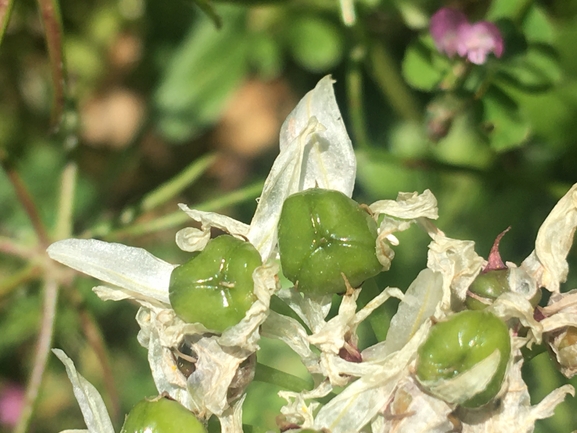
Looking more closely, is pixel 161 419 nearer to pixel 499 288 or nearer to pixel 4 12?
pixel 499 288

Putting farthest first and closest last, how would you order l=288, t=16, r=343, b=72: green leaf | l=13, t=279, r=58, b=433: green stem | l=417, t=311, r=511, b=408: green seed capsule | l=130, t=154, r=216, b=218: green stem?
l=288, t=16, r=343, b=72: green leaf, l=130, t=154, r=216, b=218: green stem, l=13, t=279, r=58, b=433: green stem, l=417, t=311, r=511, b=408: green seed capsule

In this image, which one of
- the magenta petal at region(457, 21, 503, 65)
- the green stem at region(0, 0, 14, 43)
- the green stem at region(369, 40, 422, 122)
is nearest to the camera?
the green stem at region(0, 0, 14, 43)

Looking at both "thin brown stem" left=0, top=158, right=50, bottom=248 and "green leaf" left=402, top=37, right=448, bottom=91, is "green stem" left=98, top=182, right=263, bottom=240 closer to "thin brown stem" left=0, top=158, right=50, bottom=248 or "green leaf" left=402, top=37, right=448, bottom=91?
"thin brown stem" left=0, top=158, right=50, bottom=248

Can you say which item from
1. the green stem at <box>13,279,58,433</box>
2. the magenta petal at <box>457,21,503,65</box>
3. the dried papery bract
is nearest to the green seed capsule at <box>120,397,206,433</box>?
the dried papery bract

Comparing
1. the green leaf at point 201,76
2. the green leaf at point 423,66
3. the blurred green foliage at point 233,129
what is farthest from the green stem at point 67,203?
the green leaf at point 423,66

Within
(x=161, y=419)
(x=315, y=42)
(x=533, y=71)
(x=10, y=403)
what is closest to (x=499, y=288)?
(x=161, y=419)

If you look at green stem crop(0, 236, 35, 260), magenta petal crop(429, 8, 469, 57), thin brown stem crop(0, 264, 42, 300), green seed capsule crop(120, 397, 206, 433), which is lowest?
thin brown stem crop(0, 264, 42, 300)

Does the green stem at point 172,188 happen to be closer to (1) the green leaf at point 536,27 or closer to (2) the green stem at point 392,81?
(2) the green stem at point 392,81

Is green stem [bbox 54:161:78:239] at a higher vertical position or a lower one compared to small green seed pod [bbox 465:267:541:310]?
lower
